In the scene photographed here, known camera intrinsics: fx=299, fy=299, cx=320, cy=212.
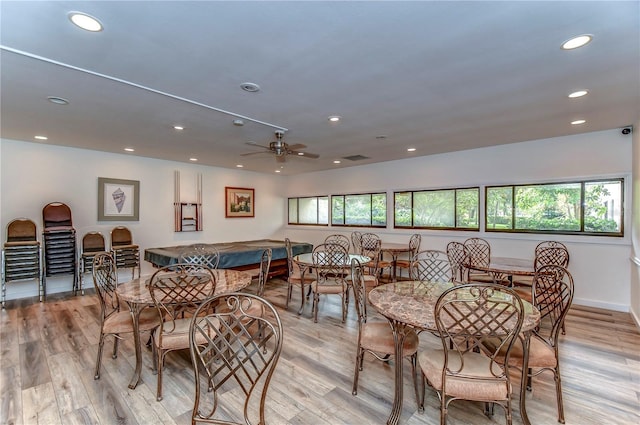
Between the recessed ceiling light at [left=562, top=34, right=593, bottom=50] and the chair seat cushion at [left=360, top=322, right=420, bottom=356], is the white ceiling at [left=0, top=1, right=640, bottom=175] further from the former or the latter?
the chair seat cushion at [left=360, top=322, right=420, bottom=356]

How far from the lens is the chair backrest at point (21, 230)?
488 cm

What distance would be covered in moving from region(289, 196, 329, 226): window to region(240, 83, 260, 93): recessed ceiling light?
5.52 metres

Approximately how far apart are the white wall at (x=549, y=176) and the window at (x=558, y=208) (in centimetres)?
14

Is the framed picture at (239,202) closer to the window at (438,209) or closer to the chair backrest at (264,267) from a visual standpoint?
the window at (438,209)

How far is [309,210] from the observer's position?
8.90m

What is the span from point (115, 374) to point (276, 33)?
10.2ft

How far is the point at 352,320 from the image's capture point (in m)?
4.01

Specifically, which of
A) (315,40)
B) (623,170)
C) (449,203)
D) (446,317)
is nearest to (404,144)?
(449,203)

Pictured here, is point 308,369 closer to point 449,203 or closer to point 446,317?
point 446,317

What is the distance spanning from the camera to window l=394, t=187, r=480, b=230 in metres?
5.78

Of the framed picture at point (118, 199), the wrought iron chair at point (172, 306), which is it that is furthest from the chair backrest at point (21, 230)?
the wrought iron chair at point (172, 306)

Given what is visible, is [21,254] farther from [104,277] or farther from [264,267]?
[264,267]

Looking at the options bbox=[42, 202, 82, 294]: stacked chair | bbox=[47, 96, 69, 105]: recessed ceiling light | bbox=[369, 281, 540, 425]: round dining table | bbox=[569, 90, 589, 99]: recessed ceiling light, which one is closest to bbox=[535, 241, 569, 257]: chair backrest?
bbox=[569, 90, 589, 99]: recessed ceiling light

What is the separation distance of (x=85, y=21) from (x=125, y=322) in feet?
7.76
